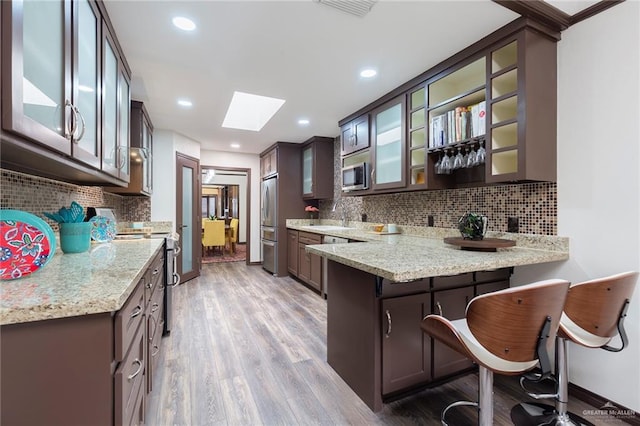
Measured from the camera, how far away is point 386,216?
3756 millimetres

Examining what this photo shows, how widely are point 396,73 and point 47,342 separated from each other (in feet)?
9.07

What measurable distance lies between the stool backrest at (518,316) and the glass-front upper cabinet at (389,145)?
1.84 m

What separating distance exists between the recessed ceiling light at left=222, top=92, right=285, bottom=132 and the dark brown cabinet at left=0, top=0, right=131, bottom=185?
1.78 m

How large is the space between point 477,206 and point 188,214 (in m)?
4.32

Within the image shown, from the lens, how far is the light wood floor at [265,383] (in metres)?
1.66

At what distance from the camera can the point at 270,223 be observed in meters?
5.39

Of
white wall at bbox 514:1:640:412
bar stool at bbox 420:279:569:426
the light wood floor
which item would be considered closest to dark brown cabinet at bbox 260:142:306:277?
the light wood floor

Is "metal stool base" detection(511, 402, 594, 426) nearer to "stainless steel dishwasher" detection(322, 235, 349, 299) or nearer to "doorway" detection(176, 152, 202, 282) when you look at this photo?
"stainless steel dishwasher" detection(322, 235, 349, 299)

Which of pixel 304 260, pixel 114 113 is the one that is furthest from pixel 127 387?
pixel 304 260

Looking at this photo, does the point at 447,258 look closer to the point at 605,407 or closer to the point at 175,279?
the point at 605,407

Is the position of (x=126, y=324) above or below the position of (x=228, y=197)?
below

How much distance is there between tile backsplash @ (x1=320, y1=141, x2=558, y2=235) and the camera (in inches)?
79.8

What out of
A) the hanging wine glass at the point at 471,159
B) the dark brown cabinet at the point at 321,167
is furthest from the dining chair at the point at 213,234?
the hanging wine glass at the point at 471,159

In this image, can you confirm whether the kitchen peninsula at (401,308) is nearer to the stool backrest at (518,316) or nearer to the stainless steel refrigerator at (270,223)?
the stool backrest at (518,316)
